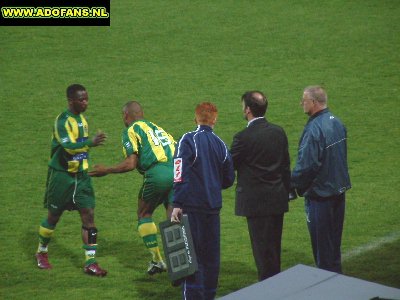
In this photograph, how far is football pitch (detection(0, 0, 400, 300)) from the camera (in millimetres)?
9953

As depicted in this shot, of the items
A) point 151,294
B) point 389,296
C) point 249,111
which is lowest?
point 151,294

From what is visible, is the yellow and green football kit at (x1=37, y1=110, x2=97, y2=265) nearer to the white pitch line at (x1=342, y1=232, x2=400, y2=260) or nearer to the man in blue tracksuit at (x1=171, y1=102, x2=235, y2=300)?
the man in blue tracksuit at (x1=171, y1=102, x2=235, y2=300)

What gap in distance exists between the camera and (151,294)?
9008mm

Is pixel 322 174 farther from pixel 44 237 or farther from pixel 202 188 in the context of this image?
pixel 44 237

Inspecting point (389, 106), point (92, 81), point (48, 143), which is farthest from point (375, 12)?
point (48, 143)

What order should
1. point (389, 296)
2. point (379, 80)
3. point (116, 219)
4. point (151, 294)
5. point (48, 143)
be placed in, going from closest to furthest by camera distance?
point (389, 296), point (151, 294), point (116, 219), point (48, 143), point (379, 80)

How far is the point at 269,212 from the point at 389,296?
364 centimetres

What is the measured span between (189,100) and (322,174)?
8.50 metres

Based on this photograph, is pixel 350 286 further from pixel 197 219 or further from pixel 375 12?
pixel 375 12

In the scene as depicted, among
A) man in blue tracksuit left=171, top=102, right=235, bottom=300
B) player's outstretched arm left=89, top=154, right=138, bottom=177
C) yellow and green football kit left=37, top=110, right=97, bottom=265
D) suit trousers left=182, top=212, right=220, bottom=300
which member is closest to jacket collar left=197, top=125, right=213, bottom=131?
man in blue tracksuit left=171, top=102, right=235, bottom=300

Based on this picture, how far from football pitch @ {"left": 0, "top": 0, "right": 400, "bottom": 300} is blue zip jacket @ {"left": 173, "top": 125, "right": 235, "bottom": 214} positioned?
1.39m

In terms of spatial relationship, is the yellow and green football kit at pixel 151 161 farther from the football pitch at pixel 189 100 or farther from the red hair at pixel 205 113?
the red hair at pixel 205 113

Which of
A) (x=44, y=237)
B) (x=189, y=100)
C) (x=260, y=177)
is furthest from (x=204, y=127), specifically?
(x=189, y=100)

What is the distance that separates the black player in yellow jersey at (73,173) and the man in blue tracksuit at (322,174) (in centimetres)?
221
